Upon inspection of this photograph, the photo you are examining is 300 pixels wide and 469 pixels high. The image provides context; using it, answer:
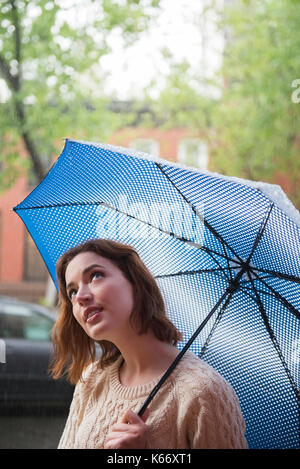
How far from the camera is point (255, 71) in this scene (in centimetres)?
1154

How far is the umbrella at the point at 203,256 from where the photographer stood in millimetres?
1977

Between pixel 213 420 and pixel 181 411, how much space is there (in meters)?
0.09

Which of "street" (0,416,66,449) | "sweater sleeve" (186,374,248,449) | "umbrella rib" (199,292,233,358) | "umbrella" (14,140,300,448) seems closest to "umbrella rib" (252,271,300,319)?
"umbrella" (14,140,300,448)

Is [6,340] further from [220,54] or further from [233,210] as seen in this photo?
[220,54]

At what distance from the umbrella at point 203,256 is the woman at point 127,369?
0.28 metres

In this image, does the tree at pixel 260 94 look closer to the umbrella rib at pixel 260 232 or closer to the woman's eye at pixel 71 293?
the umbrella rib at pixel 260 232

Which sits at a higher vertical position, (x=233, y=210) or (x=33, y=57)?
(x=33, y=57)

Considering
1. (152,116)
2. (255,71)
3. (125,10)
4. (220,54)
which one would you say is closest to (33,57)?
(125,10)

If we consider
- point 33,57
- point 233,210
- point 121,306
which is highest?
point 33,57

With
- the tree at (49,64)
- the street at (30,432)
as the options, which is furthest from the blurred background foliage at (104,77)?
the street at (30,432)

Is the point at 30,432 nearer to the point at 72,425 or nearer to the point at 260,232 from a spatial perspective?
the point at 72,425

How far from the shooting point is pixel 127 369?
187 cm

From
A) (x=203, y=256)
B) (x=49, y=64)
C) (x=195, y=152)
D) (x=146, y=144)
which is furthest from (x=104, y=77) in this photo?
(x=203, y=256)
